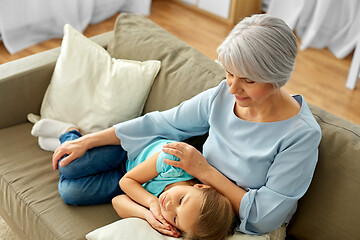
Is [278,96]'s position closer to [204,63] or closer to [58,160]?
[204,63]

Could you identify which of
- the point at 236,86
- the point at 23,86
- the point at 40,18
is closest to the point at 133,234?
the point at 236,86

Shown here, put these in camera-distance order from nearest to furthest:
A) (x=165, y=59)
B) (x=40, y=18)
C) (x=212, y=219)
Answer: (x=212, y=219)
(x=165, y=59)
(x=40, y=18)

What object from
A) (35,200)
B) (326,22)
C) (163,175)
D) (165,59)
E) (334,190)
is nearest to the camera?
(334,190)

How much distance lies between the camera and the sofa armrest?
2008 millimetres

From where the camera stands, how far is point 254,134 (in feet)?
4.98

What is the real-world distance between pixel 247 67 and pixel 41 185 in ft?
3.18

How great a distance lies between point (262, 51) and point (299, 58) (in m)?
2.39

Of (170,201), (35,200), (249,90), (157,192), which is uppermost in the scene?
(249,90)

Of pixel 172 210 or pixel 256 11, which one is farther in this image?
pixel 256 11

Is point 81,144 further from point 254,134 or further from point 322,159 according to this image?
point 322,159

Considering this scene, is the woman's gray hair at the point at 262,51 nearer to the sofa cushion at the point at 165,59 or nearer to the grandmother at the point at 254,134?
the grandmother at the point at 254,134

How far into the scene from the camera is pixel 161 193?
5.41 ft

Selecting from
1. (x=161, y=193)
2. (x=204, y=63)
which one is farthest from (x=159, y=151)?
(x=204, y=63)

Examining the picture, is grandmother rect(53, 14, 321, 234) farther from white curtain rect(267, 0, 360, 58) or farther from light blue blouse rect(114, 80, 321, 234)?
white curtain rect(267, 0, 360, 58)
